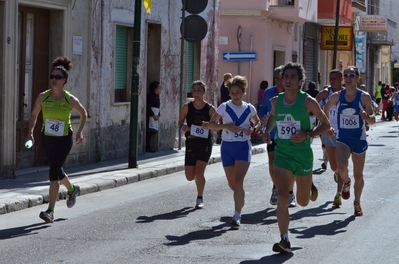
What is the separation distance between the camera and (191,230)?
1041cm

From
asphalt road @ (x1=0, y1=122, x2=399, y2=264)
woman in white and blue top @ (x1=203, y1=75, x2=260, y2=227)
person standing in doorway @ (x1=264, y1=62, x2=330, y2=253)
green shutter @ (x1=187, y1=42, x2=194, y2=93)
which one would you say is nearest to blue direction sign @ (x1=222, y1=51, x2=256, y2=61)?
green shutter @ (x1=187, y1=42, x2=194, y2=93)

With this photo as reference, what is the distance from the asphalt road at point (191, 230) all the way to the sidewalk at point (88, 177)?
209 millimetres

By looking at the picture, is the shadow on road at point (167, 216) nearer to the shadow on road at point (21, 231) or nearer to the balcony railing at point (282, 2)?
the shadow on road at point (21, 231)

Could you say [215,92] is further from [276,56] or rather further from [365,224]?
[365,224]

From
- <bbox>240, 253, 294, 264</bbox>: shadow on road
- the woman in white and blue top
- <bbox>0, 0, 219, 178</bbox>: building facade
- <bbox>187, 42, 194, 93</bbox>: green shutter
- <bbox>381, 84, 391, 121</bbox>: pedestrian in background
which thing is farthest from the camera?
<bbox>381, 84, 391, 121</bbox>: pedestrian in background

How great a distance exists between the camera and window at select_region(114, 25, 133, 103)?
1958 centimetres

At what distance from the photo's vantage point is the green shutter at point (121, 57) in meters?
19.5

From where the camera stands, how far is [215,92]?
990 inches

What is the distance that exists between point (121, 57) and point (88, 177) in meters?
5.09

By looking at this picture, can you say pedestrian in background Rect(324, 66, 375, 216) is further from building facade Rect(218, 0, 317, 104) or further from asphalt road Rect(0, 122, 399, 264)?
building facade Rect(218, 0, 317, 104)

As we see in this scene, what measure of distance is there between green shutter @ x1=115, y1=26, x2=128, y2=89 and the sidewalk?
1631 mm

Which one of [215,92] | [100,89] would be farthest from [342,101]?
[215,92]

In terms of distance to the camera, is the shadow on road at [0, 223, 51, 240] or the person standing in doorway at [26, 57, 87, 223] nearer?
the shadow on road at [0, 223, 51, 240]

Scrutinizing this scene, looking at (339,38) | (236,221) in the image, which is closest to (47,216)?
(236,221)
